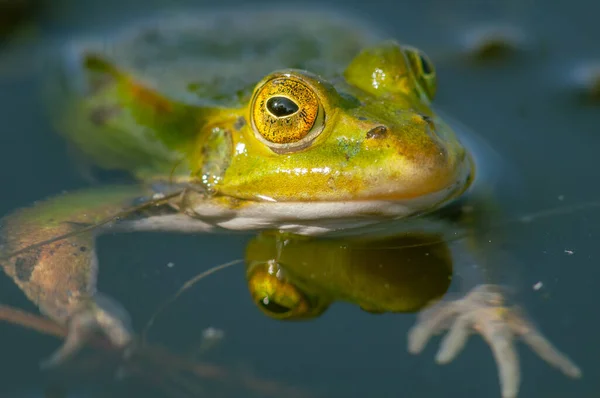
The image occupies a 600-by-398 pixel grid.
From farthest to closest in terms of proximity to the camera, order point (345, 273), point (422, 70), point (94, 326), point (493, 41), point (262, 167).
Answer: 1. point (493, 41)
2. point (422, 70)
3. point (262, 167)
4. point (345, 273)
5. point (94, 326)

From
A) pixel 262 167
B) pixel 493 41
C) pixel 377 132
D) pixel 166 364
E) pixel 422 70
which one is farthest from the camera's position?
pixel 493 41

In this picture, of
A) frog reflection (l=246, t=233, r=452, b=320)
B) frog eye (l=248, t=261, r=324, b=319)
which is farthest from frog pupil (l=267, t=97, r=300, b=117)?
frog eye (l=248, t=261, r=324, b=319)

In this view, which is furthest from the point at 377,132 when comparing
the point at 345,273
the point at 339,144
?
the point at 345,273

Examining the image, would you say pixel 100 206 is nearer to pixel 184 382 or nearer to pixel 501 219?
pixel 184 382

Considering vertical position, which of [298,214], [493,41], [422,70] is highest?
[422,70]

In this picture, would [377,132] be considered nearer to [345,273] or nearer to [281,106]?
[281,106]

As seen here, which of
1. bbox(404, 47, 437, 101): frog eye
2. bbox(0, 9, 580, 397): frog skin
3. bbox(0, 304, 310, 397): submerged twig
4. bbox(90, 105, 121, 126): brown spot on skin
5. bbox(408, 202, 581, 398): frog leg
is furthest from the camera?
bbox(90, 105, 121, 126): brown spot on skin

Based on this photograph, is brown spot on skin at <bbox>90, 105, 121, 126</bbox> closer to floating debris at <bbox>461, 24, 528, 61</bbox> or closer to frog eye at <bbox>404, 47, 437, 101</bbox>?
frog eye at <bbox>404, 47, 437, 101</bbox>
